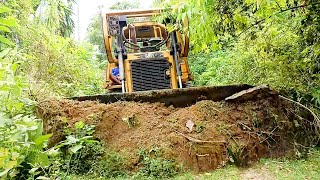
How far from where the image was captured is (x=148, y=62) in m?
5.47

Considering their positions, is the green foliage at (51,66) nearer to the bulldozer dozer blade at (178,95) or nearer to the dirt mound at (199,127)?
the bulldozer dozer blade at (178,95)

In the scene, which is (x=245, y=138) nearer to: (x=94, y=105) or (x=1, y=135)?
(x=94, y=105)

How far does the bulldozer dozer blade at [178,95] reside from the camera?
417 centimetres

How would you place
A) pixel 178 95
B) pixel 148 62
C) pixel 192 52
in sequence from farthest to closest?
pixel 148 62
pixel 192 52
pixel 178 95

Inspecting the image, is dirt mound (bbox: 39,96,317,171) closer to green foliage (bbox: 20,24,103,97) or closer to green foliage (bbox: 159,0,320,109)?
green foliage (bbox: 159,0,320,109)

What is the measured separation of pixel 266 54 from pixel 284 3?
1.85m

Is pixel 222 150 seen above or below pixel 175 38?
below

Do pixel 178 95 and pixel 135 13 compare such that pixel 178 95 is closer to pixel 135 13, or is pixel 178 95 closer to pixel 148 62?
pixel 148 62

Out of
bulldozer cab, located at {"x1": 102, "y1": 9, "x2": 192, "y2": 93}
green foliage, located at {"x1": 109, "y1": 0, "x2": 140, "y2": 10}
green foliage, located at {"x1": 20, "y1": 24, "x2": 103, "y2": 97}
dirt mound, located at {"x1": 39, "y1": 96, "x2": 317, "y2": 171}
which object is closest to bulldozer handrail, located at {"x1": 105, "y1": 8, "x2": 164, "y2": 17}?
bulldozer cab, located at {"x1": 102, "y1": 9, "x2": 192, "y2": 93}

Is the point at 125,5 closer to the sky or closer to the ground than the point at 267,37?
closer to the sky

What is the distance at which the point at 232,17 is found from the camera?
323 centimetres

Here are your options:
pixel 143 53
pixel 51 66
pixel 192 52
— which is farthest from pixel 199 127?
pixel 51 66

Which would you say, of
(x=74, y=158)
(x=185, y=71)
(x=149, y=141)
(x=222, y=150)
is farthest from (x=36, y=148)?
(x=185, y=71)

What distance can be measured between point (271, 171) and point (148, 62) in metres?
2.72
